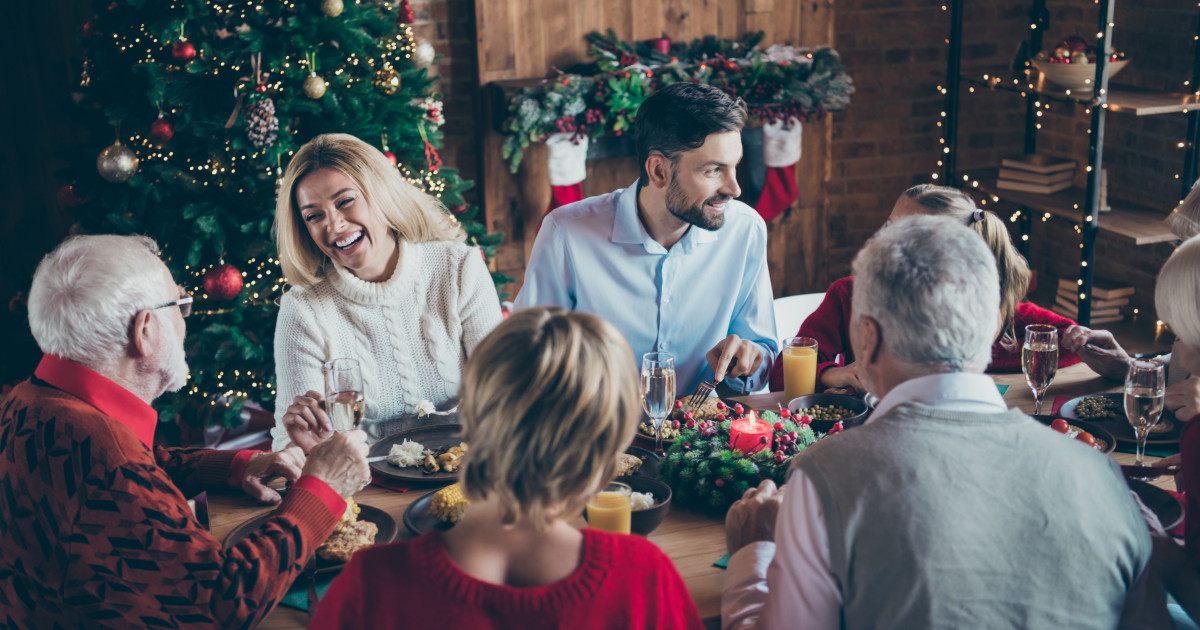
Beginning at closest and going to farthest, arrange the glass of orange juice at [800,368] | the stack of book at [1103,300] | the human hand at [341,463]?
the human hand at [341,463], the glass of orange juice at [800,368], the stack of book at [1103,300]

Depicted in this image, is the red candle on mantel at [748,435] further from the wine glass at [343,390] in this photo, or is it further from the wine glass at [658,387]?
the wine glass at [343,390]

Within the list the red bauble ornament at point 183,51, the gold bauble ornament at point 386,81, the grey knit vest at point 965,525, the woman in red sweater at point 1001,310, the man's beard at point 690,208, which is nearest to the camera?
the grey knit vest at point 965,525

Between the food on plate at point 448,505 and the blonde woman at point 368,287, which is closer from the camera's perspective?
the food on plate at point 448,505

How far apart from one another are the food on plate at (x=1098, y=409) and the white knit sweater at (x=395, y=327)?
1378 millimetres

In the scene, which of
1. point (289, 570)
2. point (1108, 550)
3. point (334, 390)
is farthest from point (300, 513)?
point (1108, 550)

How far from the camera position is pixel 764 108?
13.9ft

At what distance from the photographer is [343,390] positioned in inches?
68.2

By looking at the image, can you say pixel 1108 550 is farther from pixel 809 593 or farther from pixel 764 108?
pixel 764 108

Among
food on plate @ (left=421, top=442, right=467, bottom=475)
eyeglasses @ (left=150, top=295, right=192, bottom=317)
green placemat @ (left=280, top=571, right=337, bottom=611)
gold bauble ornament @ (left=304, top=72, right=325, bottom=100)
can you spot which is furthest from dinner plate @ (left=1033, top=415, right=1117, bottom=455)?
gold bauble ornament @ (left=304, top=72, right=325, bottom=100)

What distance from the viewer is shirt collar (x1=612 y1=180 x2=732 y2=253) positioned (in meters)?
2.62

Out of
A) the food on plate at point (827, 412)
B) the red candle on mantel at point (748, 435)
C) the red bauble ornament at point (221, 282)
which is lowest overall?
the food on plate at point (827, 412)

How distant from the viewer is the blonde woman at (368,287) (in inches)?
92.7

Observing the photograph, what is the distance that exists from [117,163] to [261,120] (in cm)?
45

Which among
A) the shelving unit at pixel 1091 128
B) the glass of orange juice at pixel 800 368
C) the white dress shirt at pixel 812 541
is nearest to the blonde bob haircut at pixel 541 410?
the white dress shirt at pixel 812 541
